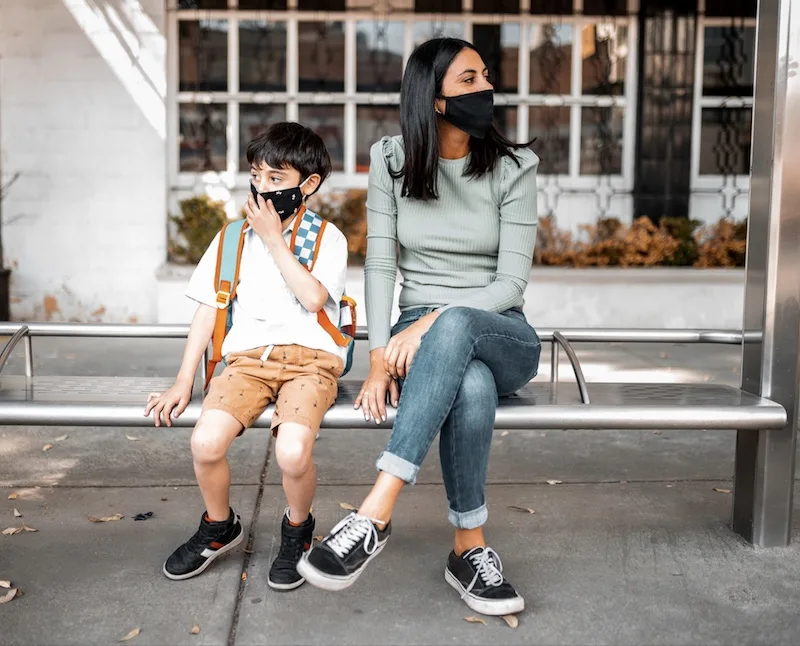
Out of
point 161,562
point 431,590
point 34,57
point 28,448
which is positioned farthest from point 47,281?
point 431,590

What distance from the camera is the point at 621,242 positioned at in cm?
823

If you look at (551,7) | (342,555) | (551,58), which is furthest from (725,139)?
(342,555)

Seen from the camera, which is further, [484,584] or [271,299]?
[271,299]

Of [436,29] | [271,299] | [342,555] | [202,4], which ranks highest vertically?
[202,4]

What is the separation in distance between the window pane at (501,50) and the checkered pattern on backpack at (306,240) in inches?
236

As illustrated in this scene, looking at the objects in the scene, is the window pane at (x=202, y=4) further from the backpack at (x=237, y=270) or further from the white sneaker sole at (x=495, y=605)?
the white sneaker sole at (x=495, y=605)

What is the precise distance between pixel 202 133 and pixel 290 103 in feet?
2.74

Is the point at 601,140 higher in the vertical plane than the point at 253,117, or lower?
lower

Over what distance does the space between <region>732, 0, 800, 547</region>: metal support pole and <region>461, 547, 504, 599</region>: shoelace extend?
99 centimetres

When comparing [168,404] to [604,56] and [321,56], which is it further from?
[604,56]

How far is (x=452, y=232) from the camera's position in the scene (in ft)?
10.2

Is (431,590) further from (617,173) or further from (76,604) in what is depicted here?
(617,173)

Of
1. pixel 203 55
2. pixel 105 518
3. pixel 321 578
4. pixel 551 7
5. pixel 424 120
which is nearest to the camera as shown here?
pixel 321 578

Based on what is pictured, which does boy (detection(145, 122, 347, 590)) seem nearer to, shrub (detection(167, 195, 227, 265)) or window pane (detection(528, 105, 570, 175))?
shrub (detection(167, 195, 227, 265))
